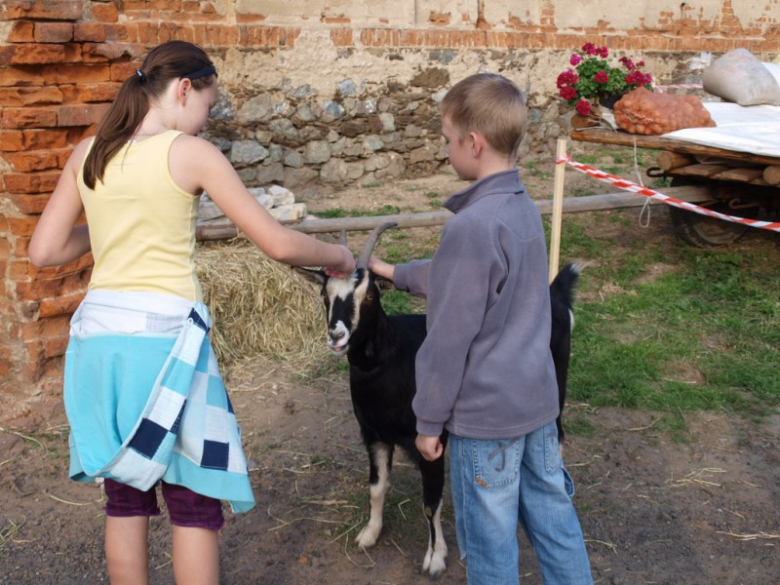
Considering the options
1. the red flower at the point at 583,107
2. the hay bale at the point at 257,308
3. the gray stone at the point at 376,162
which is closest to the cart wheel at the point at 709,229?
the red flower at the point at 583,107

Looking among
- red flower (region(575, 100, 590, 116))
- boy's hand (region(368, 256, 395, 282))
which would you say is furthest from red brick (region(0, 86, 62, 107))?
red flower (region(575, 100, 590, 116))

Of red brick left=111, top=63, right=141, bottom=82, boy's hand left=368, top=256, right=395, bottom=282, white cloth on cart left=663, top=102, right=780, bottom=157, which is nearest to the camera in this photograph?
boy's hand left=368, top=256, right=395, bottom=282

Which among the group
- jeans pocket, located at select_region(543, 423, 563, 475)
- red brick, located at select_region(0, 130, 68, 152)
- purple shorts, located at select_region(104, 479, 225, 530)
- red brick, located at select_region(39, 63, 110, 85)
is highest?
red brick, located at select_region(39, 63, 110, 85)

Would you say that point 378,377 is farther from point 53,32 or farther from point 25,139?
point 53,32

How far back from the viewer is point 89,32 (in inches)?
162

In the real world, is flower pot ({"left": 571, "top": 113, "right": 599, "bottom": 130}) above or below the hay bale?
above

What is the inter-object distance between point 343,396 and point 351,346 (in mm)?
1779

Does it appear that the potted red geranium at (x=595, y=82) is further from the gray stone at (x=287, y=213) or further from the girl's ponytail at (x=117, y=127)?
the girl's ponytail at (x=117, y=127)

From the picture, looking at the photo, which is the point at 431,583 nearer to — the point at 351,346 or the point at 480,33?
the point at 351,346

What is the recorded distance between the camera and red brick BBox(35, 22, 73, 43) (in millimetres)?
3969

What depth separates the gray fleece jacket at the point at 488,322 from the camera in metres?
2.14

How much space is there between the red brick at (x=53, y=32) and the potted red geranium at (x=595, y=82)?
4479mm

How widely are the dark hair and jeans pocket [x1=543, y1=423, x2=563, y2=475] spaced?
146 centimetres

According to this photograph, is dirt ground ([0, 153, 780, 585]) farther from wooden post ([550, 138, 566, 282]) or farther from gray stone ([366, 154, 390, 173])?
gray stone ([366, 154, 390, 173])
